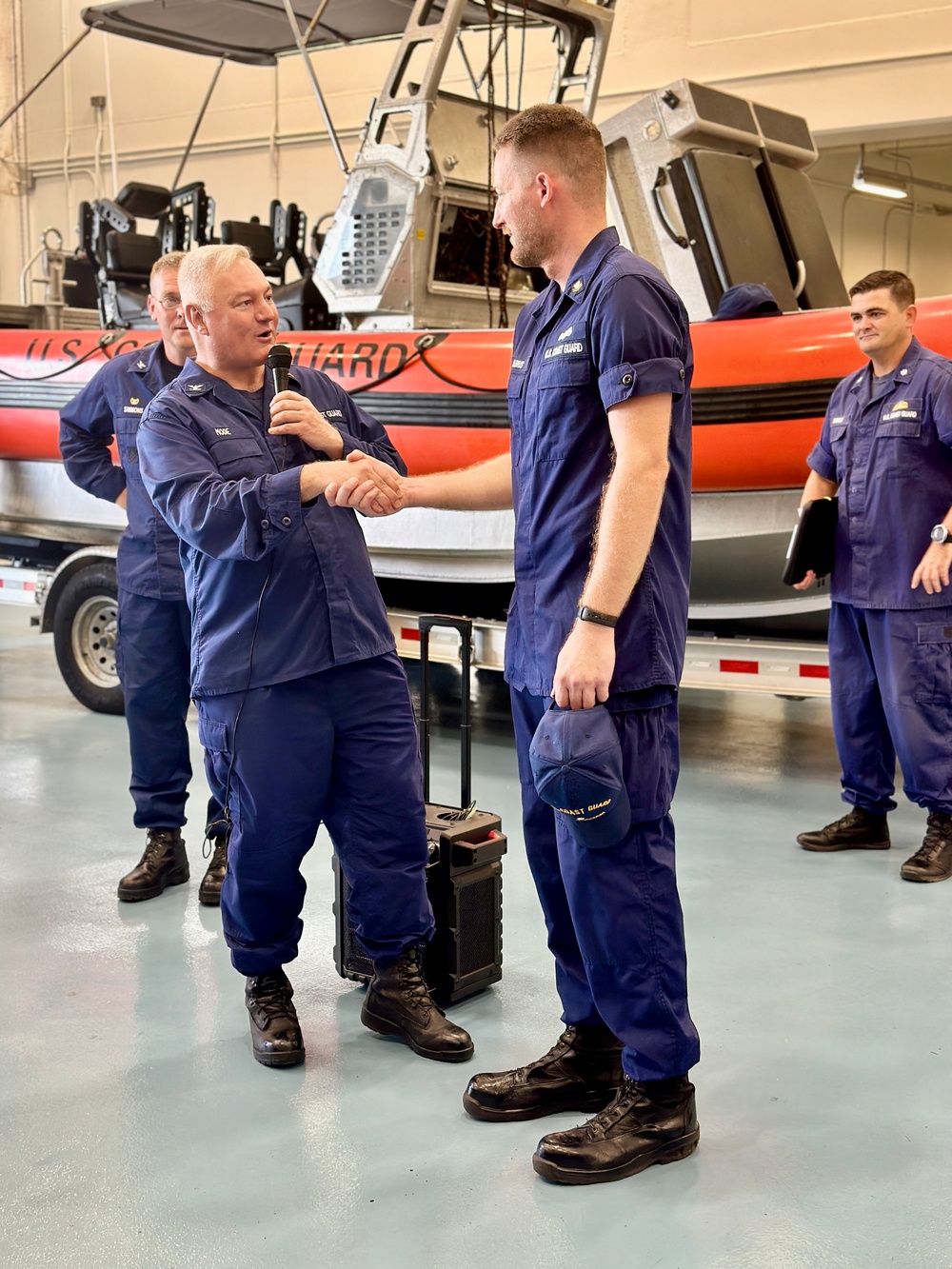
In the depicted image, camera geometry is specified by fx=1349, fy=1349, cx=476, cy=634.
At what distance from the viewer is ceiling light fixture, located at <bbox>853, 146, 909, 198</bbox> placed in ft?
38.9

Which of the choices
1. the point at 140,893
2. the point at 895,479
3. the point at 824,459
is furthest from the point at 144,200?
the point at 895,479

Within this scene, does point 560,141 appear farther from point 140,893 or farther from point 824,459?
point 140,893

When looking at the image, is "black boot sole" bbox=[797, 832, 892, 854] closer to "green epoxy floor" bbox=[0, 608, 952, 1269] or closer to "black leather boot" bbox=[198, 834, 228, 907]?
"green epoxy floor" bbox=[0, 608, 952, 1269]

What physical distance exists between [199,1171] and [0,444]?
448 centimetres

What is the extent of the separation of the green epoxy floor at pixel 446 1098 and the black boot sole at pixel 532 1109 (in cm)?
2

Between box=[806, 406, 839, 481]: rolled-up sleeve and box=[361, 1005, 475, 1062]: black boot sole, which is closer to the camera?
box=[361, 1005, 475, 1062]: black boot sole

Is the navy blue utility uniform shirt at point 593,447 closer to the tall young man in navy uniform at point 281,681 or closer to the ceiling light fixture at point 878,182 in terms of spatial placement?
the tall young man in navy uniform at point 281,681

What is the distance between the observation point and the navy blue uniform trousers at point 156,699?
11.7ft

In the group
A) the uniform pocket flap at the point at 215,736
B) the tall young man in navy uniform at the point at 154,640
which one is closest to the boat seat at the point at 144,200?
the tall young man in navy uniform at the point at 154,640

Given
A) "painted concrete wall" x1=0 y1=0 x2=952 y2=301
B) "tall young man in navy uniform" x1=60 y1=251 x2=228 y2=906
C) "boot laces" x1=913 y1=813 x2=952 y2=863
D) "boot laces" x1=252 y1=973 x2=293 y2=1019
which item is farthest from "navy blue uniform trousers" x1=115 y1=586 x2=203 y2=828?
"painted concrete wall" x1=0 y1=0 x2=952 y2=301

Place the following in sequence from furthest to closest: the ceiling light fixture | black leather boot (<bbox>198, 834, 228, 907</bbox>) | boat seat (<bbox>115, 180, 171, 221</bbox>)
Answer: the ceiling light fixture → boat seat (<bbox>115, 180, 171, 221</bbox>) → black leather boot (<bbox>198, 834, 228, 907</bbox>)

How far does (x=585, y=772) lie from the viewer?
199 centimetres

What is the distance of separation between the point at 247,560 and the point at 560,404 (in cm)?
71

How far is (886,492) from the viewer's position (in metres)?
3.78
